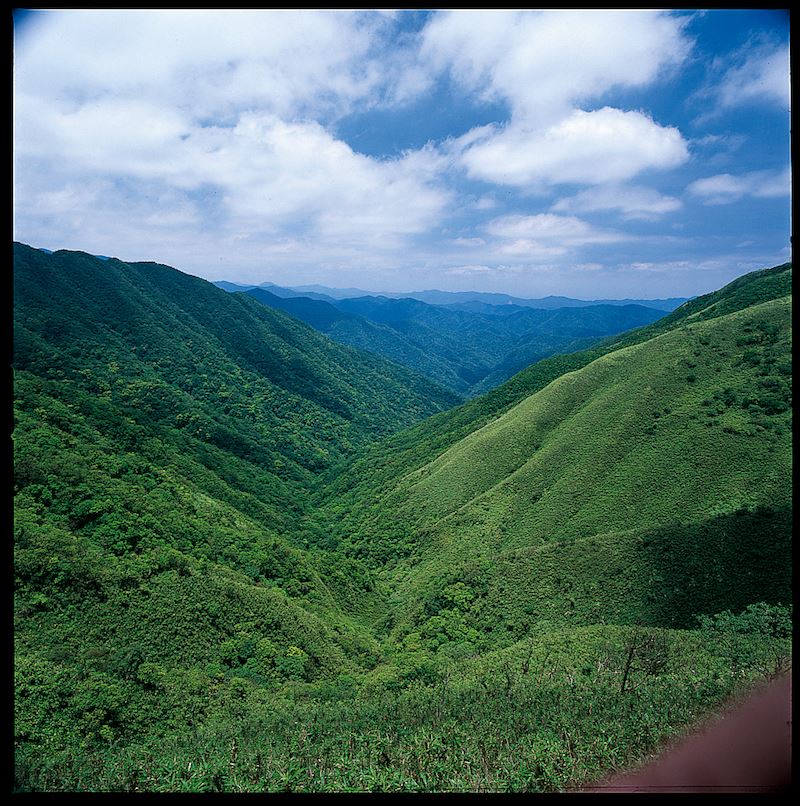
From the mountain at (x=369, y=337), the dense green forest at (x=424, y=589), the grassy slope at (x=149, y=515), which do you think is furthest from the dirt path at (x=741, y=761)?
the mountain at (x=369, y=337)

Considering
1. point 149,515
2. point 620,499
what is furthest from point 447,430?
point 149,515

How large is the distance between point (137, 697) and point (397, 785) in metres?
7.62

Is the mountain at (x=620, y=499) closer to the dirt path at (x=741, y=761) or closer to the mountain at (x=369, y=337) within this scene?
the dirt path at (x=741, y=761)

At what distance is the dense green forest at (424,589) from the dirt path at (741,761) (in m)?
2.86

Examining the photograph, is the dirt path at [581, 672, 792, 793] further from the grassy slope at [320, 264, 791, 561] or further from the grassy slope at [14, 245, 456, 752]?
the grassy slope at [320, 264, 791, 561]

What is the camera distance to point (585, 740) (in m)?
7.05

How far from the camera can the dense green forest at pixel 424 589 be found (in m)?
7.75

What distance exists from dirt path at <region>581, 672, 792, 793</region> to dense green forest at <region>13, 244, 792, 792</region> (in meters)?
2.86

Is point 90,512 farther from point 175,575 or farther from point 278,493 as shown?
point 278,493

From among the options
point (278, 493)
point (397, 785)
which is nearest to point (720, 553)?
point (397, 785)

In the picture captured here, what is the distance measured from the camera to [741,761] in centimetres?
258

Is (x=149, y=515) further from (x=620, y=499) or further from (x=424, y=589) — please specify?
(x=620, y=499)

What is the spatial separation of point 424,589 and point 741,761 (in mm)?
19642

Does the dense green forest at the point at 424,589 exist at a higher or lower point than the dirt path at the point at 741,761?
lower
